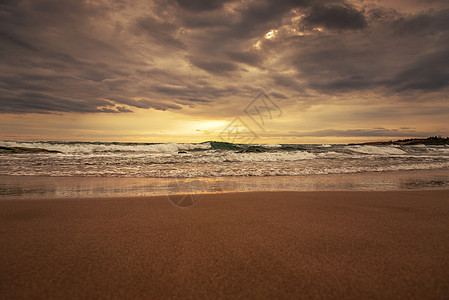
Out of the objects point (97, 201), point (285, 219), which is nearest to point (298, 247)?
point (285, 219)

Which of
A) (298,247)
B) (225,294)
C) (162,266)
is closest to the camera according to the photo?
(225,294)

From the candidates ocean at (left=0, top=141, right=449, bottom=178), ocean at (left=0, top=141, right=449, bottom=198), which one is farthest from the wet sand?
ocean at (left=0, top=141, right=449, bottom=178)

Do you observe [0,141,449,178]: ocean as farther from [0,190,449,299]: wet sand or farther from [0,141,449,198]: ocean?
[0,190,449,299]: wet sand

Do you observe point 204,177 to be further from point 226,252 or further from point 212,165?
point 226,252

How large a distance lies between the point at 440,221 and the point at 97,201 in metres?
4.75

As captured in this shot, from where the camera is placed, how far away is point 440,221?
2.65 metres

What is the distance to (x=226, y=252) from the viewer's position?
1947mm

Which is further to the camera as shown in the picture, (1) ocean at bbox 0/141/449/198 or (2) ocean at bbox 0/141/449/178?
(2) ocean at bbox 0/141/449/178

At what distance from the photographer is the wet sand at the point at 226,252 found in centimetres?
146

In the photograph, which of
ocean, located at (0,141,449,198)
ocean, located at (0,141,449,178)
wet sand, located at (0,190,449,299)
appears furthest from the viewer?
Answer: ocean, located at (0,141,449,178)

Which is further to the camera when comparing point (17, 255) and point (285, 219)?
point (285, 219)

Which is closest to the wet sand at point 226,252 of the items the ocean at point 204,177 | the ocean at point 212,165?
the ocean at point 204,177

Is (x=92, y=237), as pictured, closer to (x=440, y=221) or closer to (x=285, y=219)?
(x=285, y=219)

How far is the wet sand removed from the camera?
1.46m
